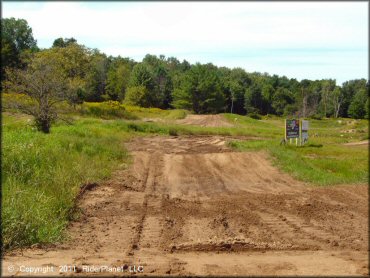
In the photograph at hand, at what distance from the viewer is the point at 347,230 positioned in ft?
26.0

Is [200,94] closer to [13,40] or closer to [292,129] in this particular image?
[292,129]

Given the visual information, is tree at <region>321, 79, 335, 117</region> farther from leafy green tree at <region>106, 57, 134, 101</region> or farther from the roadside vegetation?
leafy green tree at <region>106, 57, 134, 101</region>

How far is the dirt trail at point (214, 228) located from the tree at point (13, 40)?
357 centimetres

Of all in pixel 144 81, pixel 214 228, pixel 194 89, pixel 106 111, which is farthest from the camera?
pixel 194 89

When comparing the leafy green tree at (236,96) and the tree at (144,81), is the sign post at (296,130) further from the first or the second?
the leafy green tree at (236,96)

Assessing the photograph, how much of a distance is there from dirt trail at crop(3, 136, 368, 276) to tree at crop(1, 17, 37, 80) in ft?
11.7

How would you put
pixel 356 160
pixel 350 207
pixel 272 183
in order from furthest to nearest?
pixel 356 160, pixel 272 183, pixel 350 207

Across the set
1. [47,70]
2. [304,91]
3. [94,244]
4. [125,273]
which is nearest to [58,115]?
[47,70]

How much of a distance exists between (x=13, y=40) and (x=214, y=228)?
22.1 feet

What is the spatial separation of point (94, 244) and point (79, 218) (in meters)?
1.66

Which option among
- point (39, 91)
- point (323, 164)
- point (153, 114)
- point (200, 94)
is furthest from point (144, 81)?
point (323, 164)

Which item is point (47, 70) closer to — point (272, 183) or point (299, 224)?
point (272, 183)

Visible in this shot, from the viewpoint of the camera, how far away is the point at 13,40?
10.9 m

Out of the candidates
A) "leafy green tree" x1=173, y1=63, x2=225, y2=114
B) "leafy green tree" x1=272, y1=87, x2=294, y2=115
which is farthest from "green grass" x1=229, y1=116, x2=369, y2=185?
"leafy green tree" x1=272, y1=87, x2=294, y2=115
